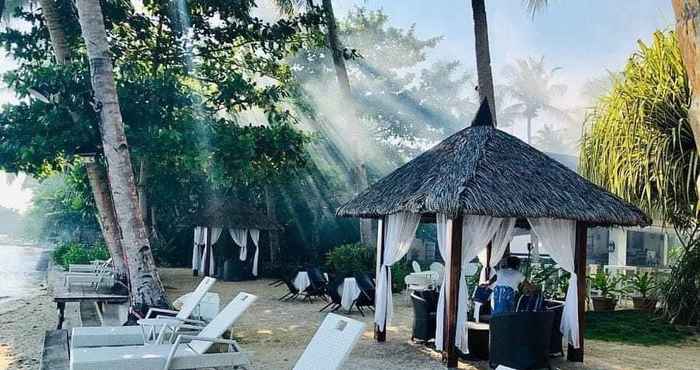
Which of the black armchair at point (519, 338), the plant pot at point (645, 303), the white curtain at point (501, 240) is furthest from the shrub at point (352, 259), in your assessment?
the black armchair at point (519, 338)

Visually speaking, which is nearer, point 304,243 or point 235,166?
point 235,166

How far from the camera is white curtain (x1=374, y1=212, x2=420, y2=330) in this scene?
854 centimetres

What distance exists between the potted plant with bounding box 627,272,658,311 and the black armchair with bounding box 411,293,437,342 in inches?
247

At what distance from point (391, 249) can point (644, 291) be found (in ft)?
22.6

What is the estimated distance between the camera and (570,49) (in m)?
38.3

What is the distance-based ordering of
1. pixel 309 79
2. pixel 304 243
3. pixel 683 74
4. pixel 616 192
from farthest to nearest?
pixel 309 79 → pixel 304 243 → pixel 616 192 → pixel 683 74

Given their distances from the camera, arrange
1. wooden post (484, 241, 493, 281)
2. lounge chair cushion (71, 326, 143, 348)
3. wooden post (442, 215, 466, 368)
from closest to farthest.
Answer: lounge chair cushion (71, 326, 143, 348) < wooden post (442, 215, 466, 368) < wooden post (484, 241, 493, 281)

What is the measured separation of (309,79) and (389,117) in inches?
182

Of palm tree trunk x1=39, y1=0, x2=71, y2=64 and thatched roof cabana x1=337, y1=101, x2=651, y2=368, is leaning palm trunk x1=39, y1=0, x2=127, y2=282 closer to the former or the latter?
palm tree trunk x1=39, y1=0, x2=71, y2=64

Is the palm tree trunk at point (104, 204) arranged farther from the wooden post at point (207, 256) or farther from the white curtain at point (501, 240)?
the white curtain at point (501, 240)

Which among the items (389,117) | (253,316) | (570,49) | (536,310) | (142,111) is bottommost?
(253,316)

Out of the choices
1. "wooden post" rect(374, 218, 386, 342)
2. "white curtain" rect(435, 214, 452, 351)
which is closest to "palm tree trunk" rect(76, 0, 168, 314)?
"wooden post" rect(374, 218, 386, 342)

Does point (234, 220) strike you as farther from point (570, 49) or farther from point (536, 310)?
point (570, 49)

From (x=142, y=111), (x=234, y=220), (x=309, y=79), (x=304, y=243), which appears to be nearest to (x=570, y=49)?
(x=309, y=79)
